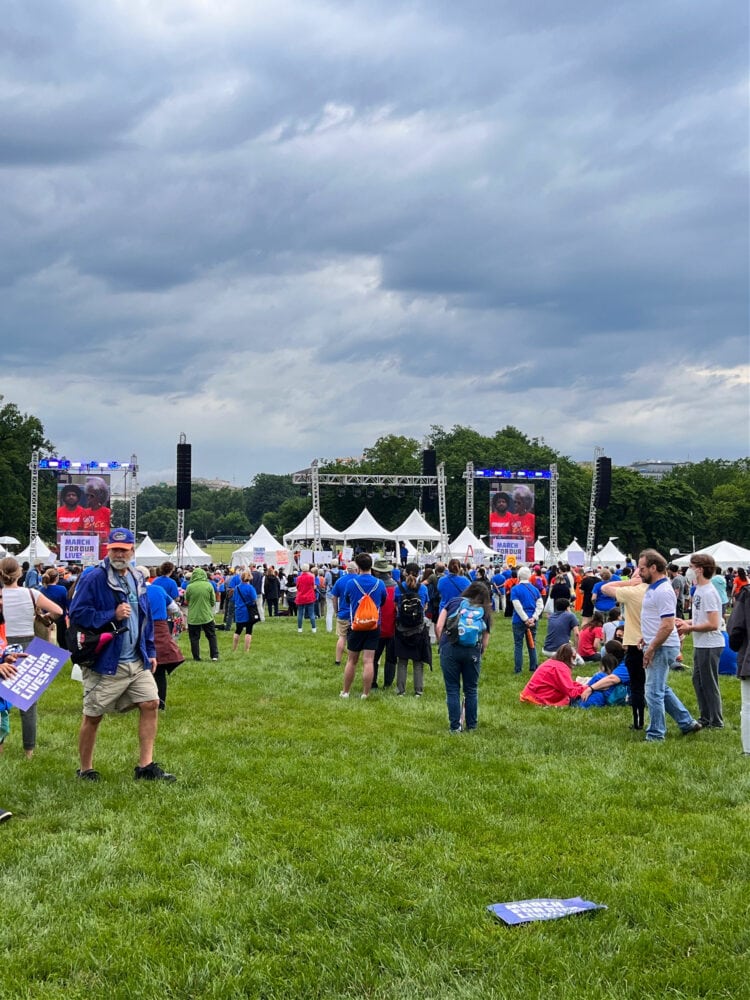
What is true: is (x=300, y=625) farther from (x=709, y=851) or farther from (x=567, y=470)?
(x=567, y=470)

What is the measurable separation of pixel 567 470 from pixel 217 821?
78.6 m

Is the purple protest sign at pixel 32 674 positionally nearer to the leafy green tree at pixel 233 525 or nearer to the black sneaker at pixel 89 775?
the black sneaker at pixel 89 775

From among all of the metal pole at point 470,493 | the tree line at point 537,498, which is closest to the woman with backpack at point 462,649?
the metal pole at point 470,493

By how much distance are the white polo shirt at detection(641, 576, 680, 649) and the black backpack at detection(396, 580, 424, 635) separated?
328 cm

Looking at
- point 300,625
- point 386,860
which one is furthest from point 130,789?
point 300,625

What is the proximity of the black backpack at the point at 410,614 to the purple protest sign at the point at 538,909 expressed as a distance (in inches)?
266

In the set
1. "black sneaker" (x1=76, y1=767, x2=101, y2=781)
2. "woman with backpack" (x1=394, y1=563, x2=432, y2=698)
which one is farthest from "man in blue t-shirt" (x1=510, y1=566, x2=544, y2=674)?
"black sneaker" (x1=76, y1=767, x2=101, y2=781)

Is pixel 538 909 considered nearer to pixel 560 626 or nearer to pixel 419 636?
pixel 419 636

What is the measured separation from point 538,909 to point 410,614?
697cm

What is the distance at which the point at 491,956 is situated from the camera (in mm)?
3865

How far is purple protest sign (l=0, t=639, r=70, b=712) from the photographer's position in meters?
6.70

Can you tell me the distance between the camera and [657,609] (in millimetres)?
8469

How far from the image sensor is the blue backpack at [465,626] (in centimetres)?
876

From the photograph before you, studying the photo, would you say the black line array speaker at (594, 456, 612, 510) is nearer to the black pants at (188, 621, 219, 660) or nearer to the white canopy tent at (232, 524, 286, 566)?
the white canopy tent at (232, 524, 286, 566)
